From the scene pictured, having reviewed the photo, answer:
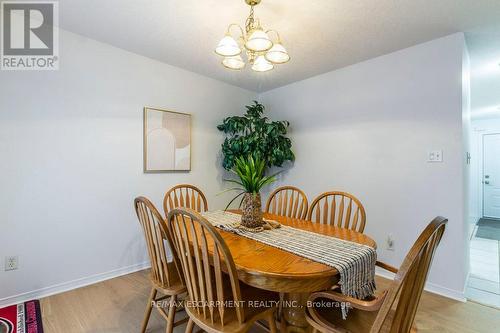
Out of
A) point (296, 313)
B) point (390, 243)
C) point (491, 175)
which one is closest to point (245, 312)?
point (296, 313)

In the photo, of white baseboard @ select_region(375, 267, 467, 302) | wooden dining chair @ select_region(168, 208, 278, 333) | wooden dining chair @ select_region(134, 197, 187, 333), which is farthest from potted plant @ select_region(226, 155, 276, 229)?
white baseboard @ select_region(375, 267, 467, 302)

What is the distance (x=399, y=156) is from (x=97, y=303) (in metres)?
3.15

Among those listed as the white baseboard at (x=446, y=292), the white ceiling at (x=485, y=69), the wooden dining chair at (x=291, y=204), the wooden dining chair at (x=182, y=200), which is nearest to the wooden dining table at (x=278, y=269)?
the wooden dining chair at (x=291, y=204)

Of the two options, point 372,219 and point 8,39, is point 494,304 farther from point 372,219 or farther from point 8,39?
point 8,39

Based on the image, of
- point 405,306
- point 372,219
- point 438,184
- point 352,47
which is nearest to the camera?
point 405,306

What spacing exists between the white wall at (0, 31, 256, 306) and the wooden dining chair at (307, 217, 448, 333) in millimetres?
2238

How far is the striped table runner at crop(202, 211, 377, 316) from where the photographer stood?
3.88ft

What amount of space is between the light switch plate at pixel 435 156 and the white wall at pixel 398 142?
0.12 ft

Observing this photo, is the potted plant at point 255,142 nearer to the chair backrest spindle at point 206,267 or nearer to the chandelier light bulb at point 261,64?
the chandelier light bulb at point 261,64

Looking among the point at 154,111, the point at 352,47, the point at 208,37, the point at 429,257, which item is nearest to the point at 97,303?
the point at 154,111

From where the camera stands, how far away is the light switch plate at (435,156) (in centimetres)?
236

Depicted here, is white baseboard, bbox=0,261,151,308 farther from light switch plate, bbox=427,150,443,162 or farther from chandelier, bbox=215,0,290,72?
light switch plate, bbox=427,150,443,162

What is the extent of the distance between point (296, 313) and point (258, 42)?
5.81 feet

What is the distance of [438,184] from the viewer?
7.77ft
